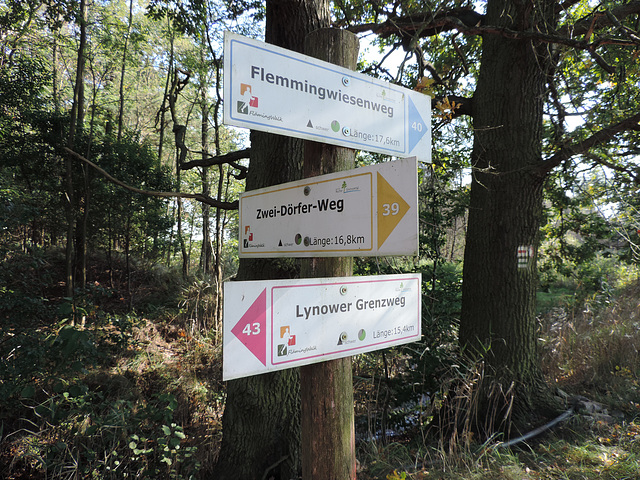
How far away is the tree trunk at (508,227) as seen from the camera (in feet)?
12.2

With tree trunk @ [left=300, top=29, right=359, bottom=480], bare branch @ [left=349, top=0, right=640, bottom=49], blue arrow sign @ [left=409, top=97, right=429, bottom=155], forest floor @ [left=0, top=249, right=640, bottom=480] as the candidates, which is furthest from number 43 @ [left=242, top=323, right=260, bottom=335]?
bare branch @ [left=349, top=0, right=640, bottom=49]

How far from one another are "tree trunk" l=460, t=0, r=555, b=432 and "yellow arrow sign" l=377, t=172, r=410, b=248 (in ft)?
9.51

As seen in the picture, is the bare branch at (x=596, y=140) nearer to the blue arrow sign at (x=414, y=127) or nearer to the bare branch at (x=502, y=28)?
the bare branch at (x=502, y=28)

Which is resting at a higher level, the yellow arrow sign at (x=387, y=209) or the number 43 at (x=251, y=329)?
the yellow arrow sign at (x=387, y=209)

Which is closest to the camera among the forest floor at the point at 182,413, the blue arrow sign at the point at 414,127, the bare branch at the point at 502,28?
the blue arrow sign at the point at 414,127

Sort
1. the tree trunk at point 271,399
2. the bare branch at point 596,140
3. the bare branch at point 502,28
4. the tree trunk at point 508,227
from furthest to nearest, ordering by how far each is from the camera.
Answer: the tree trunk at point 508,227 → the bare branch at point 596,140 → the tree trunk at point 271,399 → the bare branch at point 502,28

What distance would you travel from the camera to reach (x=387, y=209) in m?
1.16

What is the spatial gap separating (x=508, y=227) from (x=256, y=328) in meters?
3.47

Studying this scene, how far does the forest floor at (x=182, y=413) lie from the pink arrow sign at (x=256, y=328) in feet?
5.62

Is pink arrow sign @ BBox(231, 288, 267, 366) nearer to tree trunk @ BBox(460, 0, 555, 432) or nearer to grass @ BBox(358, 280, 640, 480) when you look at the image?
grass @ BBox(358, 280, 640, 480)

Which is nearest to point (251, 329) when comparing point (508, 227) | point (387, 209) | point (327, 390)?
point (327, 390)

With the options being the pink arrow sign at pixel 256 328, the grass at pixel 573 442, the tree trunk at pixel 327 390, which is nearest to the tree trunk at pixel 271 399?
the grass at pixel 573 442

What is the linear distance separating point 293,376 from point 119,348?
2.82m

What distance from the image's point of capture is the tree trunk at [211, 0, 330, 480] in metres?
3.00
